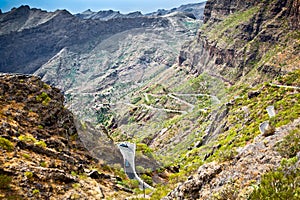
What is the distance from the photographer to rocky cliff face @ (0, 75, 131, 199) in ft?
70.8

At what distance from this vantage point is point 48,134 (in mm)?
29953

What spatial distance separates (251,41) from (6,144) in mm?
132587

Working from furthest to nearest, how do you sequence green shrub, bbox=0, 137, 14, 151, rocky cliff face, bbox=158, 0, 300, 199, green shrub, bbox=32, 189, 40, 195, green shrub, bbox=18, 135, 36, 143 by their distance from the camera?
green shrub, bbox=18, 135, 36, 143 < green shrub, bbox=0, 137, 14, 151 < green shrub, bbox=32, 189, 40, 195 < rocky cliff face, bbox=158, 0, 300, 199

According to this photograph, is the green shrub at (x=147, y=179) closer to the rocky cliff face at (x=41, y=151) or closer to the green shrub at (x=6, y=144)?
the rocky cliff face at (x=41, y=151)

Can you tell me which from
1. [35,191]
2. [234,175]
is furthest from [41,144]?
[234,175]

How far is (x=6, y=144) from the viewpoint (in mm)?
23859

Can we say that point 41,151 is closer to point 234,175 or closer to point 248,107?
point 234,175

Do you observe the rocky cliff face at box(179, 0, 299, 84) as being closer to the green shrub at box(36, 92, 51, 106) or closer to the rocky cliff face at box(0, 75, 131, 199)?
the rocky cliff face at box(0, 75, 131, 199)

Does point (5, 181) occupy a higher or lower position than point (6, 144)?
lower

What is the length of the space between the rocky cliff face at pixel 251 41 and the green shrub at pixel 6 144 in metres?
90.6

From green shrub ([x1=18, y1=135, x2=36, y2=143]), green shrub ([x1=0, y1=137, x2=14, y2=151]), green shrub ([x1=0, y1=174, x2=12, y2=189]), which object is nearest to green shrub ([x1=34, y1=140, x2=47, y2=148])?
green shrub ([x1=18, y1=135, x2=36, y2=143])

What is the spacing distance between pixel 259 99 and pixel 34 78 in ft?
181

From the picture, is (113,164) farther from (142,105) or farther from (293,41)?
(142,105)

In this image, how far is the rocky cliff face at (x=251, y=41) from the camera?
365ft
